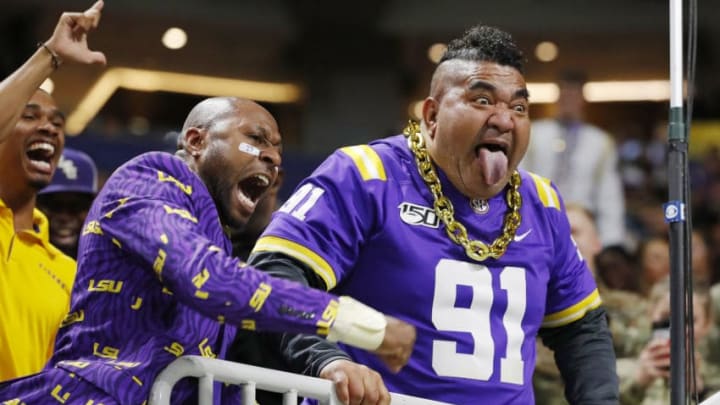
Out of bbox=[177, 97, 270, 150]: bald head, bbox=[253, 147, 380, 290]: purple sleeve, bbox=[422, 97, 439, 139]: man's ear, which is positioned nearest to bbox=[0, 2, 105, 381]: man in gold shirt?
bbox=[177, 97, 270, 150]: bald head

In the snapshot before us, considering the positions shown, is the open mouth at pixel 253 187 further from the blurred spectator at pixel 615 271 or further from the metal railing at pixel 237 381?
the blurred spectator at pixel 615 271

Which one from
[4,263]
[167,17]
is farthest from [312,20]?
[4,263]

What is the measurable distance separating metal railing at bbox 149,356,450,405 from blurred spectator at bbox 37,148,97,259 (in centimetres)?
235

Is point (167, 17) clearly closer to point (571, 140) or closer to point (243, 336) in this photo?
point (571, 140)

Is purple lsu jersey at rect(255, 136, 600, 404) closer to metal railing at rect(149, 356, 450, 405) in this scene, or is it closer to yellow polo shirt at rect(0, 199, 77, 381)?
metal railing at rect(149, 356, 450, 405)

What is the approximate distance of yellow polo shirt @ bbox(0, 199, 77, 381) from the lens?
4.19m

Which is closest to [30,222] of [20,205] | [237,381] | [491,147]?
[20,205]

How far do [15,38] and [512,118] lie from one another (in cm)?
882

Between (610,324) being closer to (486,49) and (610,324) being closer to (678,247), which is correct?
(486,49)

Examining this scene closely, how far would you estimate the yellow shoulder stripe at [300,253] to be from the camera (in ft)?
11.7

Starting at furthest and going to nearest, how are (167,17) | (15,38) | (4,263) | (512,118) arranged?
(167,17) → (15,38) → (4,263) → (512,118)

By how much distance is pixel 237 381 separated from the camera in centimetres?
306

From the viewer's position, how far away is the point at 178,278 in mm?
2912

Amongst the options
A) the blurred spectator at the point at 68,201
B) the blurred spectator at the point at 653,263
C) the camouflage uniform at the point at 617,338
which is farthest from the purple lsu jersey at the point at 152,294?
the blurred spectator at the point at 653,263
